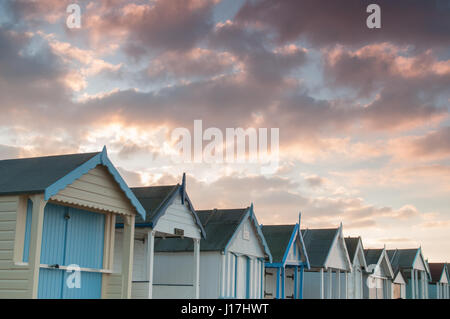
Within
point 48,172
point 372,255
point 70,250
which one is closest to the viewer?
point 48,172

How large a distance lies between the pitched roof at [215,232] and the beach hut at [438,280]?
46.5m

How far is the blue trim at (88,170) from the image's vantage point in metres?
16.7

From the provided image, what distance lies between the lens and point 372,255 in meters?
54.3

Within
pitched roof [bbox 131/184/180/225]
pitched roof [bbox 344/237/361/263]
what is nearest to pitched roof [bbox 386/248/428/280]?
pitched roof [bbox 344/237/361/263]

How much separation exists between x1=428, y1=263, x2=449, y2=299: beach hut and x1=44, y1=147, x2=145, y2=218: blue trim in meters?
58.3

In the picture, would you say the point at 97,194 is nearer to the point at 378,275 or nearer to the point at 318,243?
the point at 318,243

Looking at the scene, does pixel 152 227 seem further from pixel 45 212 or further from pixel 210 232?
pixel 210 232

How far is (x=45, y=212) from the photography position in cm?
1817

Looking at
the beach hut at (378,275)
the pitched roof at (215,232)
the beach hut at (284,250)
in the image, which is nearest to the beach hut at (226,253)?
the pitched roof at (215,232)

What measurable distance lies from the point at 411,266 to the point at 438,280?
41.2ft

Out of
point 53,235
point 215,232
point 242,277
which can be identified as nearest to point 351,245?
point 242,277

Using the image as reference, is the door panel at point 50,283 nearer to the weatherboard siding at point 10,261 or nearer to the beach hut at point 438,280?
the weatherboard siding at point 10,261
